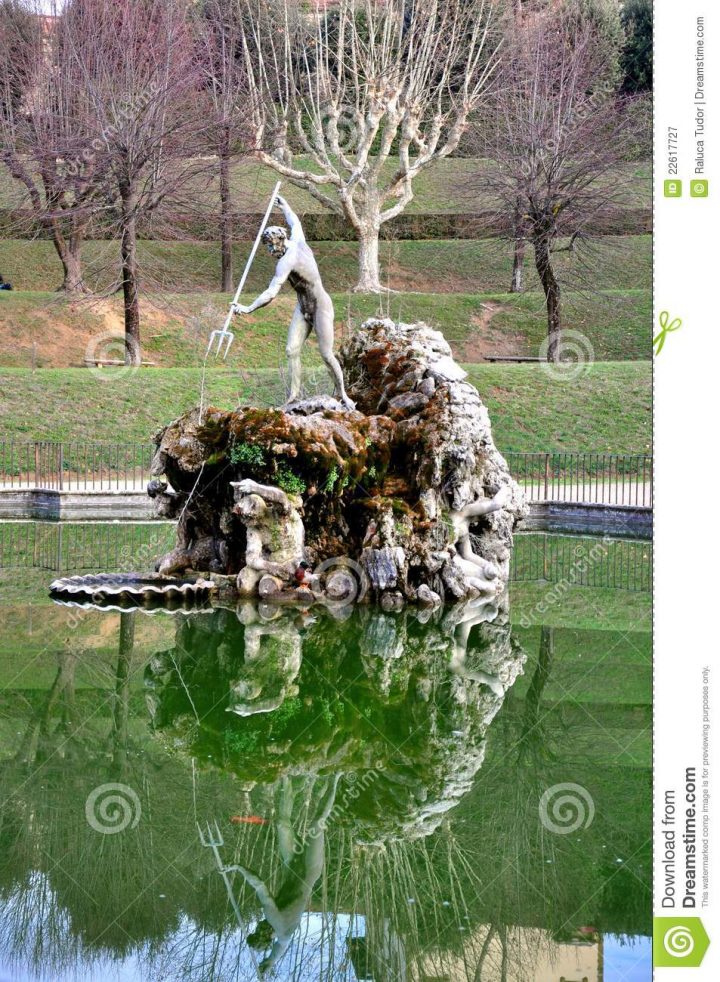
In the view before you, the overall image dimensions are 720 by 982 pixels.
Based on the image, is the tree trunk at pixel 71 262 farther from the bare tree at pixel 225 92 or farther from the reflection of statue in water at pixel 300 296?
the reflection of statue in water at pixel 300 296

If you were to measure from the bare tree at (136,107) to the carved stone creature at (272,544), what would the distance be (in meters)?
21.3

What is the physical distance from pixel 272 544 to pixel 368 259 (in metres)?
30.8

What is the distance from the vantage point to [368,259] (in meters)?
→ 45.3

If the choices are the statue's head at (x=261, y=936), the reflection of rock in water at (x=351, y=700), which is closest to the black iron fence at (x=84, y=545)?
the reflection of rock in water at (x=351, y=700)

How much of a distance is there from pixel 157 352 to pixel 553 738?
3201cm

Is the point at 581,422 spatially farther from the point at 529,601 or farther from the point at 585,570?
the point at 529,601

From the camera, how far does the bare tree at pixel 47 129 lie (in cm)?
4019

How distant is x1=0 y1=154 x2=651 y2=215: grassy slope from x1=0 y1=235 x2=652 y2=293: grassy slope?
66.0 inches

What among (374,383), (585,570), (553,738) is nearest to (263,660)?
(553,738)

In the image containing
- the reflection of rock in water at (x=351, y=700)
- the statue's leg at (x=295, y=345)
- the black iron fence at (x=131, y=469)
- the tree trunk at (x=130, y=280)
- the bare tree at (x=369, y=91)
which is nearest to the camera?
the reflection of rock in water at (x=351, y=700)

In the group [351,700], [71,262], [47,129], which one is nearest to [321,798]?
[351,700]

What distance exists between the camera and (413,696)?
11258mm
